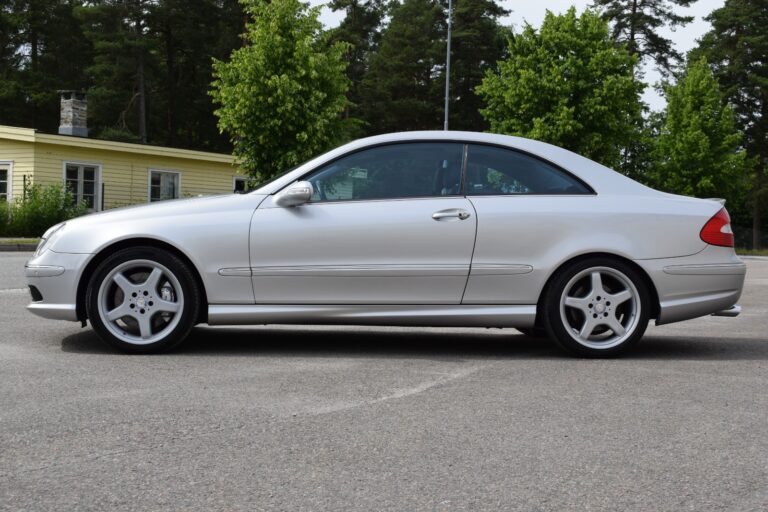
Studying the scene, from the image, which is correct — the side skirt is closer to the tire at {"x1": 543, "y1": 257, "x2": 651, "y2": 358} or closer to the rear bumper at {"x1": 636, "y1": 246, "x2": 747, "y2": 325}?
the tire at {"x1": 543, "y1": 257, "x2": 651, "y2": 358}

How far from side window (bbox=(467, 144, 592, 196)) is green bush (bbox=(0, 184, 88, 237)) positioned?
74.7ft

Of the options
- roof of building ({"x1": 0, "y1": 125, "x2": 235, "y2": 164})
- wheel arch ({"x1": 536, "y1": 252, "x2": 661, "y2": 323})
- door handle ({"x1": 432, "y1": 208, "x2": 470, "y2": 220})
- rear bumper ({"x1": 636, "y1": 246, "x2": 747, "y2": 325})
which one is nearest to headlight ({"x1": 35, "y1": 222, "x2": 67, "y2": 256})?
door handle ({"x1": 432, "y1": 208, "x2": 470, "y2": 220})

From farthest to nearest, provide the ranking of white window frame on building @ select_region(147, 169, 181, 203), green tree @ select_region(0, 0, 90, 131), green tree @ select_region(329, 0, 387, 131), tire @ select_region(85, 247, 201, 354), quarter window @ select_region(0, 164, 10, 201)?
green tree @ select_region(329, 0, 387, 131) < green tree @ select_region(0, 0, 90, 131) < white window frame on building @ select_region(147, 169, 181, 203) < quarter window @ select_region(0, 164, 10, 201) < tire @ select_region(85, 247, 201, 354)

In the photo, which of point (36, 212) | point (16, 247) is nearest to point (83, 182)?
point (36, 212)

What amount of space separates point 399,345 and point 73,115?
28.8 metres

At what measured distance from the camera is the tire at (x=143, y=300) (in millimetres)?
6113

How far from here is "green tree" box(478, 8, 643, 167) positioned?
123 ft

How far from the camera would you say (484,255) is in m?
6.25

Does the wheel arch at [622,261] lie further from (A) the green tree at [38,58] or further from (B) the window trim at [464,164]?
(A) the green tree at [38,58]

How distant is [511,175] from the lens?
255 inches

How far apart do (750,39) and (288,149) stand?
42.6m

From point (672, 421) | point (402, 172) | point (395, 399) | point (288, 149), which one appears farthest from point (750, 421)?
point (288, 149)

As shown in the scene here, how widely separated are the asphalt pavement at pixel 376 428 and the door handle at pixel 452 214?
0.95 meters

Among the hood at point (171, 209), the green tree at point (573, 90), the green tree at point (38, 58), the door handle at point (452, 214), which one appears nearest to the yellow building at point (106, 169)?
the green tree at point (573, 90)
